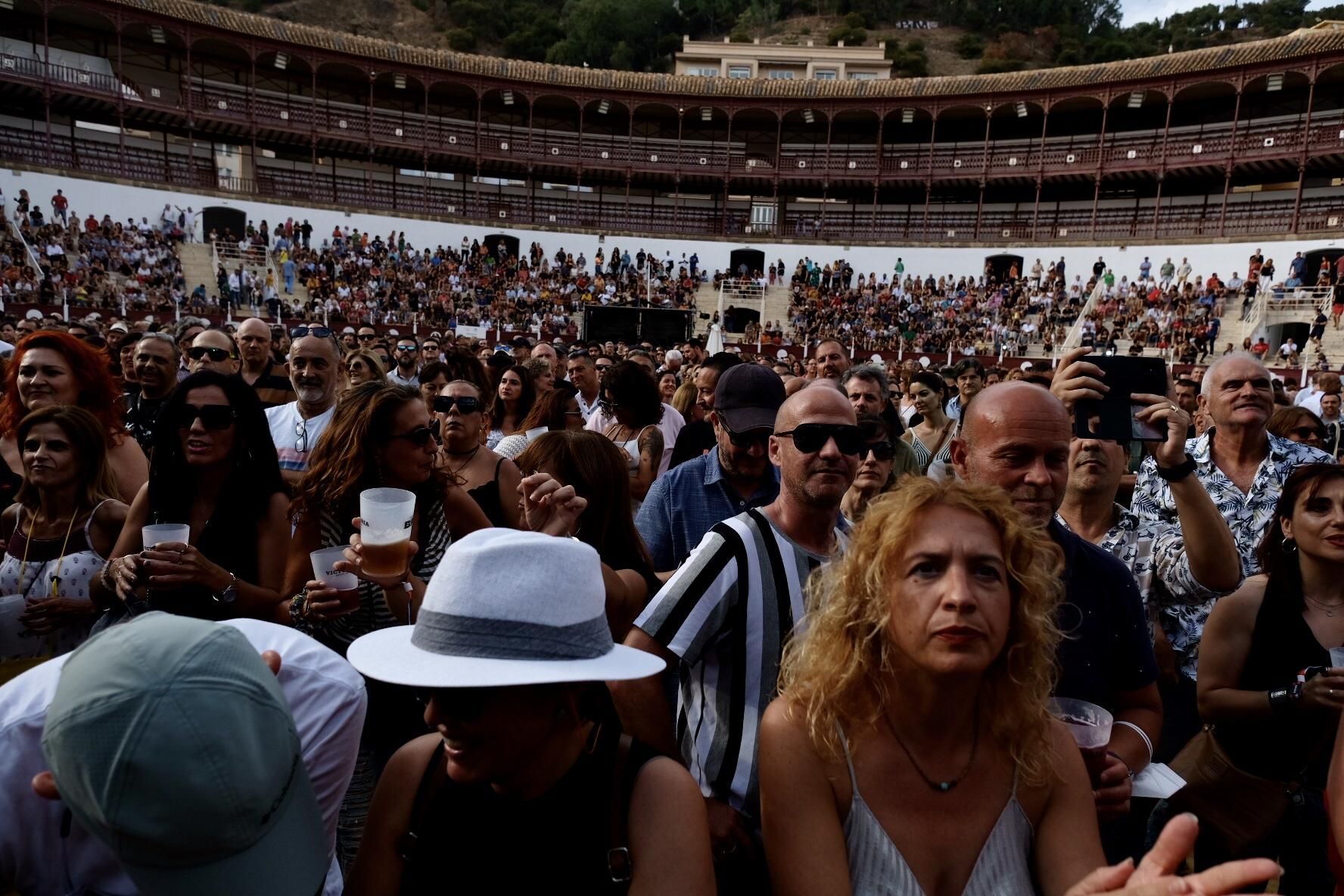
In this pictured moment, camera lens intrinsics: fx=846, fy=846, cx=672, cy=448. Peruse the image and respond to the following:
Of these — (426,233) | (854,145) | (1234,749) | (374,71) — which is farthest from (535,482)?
(854,145)

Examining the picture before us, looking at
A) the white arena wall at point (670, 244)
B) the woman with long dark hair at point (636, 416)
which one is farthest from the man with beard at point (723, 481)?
the white arena wall at point (670, 244)

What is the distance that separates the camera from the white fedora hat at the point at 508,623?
4.95 feet

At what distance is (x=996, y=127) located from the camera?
4062cm

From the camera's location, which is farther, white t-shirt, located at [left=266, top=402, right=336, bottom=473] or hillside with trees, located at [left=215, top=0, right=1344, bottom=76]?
hillside with trees, located at [left=215, top=0, right=1344, bottom=76]

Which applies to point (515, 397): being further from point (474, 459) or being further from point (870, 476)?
point (870, 476)

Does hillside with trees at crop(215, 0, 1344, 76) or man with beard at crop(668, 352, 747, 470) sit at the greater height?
hillside with trees at crop(215, 0, 1344, 76)

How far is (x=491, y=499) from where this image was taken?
4.04 m

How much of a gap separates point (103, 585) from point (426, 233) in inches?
1442

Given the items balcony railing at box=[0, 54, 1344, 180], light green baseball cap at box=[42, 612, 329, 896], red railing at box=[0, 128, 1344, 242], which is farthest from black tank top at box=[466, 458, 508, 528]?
balcony railing at box=[0, 54, 1344, 180]

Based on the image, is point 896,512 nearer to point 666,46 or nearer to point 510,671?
point 510,671

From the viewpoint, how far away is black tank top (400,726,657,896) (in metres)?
1.53

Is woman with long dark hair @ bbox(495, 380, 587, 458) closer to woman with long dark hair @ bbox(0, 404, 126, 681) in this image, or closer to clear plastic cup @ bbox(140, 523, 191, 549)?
woman with long dark hair @ bbox(0, 404, 126, 681)

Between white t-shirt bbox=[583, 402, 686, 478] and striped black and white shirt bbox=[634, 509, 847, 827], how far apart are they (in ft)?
10.3

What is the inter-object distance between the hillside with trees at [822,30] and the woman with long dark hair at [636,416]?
212 ft
